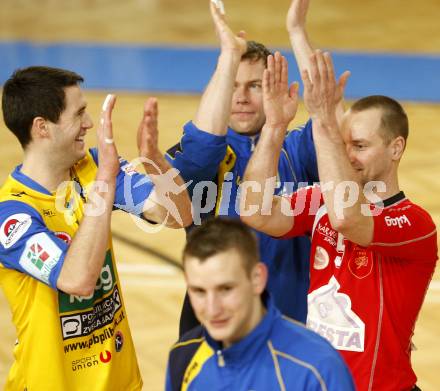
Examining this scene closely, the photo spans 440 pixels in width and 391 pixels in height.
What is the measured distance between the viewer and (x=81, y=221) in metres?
4.07

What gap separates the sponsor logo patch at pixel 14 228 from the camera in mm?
4121

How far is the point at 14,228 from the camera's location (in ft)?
13.6

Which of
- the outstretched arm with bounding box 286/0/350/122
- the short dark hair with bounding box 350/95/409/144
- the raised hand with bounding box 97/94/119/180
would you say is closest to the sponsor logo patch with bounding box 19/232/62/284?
the raised hand with bounding box 97/94/119/180

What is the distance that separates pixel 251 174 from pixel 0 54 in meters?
9.68

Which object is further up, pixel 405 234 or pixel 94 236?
→ pixel 94 236

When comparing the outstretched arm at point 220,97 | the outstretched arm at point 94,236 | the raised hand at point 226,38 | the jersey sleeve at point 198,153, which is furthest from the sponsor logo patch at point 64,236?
the raised hand at point 226,38

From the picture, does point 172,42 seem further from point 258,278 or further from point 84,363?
point 258,278

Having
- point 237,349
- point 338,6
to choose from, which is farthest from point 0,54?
point 237,349

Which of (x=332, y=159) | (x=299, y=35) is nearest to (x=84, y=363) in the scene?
(x=332, y=159)

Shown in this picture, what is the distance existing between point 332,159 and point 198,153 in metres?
0.65

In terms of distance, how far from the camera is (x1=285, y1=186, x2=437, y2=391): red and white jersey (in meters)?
4.19

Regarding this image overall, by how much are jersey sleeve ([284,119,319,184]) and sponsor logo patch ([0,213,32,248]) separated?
143cm

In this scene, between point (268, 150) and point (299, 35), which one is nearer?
point (268, 150)

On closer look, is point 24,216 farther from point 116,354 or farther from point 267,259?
point 267,259
